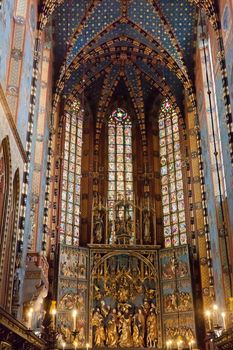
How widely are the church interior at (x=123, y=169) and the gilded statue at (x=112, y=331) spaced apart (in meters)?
0.04

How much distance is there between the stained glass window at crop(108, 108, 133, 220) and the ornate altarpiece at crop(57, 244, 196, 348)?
2640mm

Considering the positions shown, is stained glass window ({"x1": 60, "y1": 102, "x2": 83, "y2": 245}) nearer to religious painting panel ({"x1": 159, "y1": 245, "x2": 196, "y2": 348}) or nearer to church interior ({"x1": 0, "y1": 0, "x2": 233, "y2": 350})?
church interior ({"x1": 0, "y1": 0, "x2": 233, "y2": 350})

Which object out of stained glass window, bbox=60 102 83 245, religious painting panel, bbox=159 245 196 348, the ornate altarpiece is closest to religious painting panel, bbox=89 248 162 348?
the ornate altarpiece

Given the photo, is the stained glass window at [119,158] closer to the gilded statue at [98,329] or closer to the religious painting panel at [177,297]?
the religious painting panel at [177,297]

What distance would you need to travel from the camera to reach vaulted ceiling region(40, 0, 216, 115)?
20594mm

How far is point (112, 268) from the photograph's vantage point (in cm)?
2038

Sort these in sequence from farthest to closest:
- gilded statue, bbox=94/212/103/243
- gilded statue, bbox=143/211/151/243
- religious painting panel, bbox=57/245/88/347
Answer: gilded statue, bbox=143/211/151/243, gilded statue, bbox=94/212/103/243, religious painting panel, bbox=57/245/88/347

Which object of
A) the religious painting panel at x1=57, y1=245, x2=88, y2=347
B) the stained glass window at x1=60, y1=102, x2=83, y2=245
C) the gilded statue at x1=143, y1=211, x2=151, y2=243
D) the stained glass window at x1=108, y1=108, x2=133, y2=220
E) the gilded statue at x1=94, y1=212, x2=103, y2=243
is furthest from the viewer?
the stained glass window at x1=108, y1=108, x2=133, y2=220

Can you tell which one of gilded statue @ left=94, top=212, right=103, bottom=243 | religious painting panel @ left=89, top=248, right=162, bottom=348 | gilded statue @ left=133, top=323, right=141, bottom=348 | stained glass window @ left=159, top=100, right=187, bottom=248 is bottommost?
gilded statue @ left=133, top=323, right=141, bottom=348

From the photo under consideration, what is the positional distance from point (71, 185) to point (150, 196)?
3965 mm

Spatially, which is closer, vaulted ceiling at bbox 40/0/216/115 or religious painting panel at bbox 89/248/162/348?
religious painting panel at bbox 89/248/162/348

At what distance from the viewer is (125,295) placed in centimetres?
1986

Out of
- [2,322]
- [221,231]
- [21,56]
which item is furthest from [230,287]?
[21,56]

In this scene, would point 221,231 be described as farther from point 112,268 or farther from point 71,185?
point 71,185
